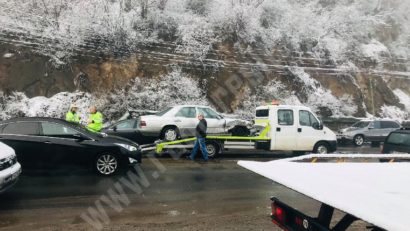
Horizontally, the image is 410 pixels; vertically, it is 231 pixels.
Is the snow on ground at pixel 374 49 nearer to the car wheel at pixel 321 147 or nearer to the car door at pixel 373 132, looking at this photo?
the car door at pixel 373 132

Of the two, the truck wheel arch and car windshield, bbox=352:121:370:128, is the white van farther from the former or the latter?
car windshield, bbox=352:121:370:128

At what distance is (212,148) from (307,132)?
12.0 ft

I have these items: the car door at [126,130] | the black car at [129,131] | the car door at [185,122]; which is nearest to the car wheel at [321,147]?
the car door at [185,122]

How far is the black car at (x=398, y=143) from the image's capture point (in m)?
10.8

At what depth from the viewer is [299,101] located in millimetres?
22594

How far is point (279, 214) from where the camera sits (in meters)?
3.44

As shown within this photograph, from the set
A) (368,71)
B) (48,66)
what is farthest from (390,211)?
(368,71)

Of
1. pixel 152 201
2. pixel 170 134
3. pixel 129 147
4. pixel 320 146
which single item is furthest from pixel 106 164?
pixel 320 146

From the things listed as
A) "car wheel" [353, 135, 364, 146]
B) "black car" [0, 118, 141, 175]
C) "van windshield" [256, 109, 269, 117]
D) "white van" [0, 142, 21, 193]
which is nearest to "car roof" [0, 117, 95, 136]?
"black car" [0, 118, 141, 175]

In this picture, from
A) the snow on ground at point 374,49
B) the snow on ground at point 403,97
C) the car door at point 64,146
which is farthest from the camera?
the snow on ground at point 374,49

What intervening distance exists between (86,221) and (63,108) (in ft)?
41.9

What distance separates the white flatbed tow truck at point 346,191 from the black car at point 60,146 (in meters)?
6.72

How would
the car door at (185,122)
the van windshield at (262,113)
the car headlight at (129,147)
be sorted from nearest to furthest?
the car headlight at (129,147), the van windshield at (262,113), the car door at (185,122)

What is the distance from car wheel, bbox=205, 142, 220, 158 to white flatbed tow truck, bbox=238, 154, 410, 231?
9.40m
